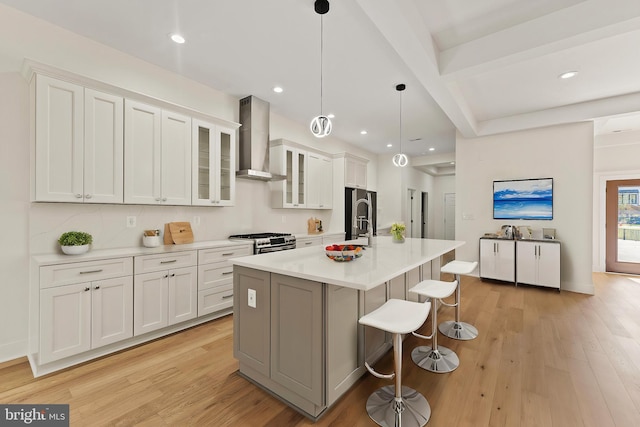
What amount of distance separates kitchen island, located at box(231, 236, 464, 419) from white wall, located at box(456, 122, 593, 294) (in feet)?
12.5

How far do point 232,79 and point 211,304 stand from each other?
2762mm

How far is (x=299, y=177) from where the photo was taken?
4.89 meters

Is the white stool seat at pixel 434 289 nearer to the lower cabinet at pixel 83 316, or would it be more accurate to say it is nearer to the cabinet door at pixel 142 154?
the lower cabinet at pixel 83 316

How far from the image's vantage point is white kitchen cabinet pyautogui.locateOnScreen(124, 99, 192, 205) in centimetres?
273

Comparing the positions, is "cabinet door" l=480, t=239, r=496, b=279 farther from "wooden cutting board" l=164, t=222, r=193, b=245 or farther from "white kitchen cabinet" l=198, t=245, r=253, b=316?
"wooden cutting board" l=164, t=222, r=193, b=245

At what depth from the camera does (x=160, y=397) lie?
6.13ft

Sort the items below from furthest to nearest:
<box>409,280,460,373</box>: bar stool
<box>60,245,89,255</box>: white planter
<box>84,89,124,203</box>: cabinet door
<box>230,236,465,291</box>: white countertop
A: <box>84,89,124,203</box>: cabinet door → <box>60,245,89,255</box>: white planter → <box>409,280,460,373</box>: bar stool → <box>230,236,465,291</box>: white countertop

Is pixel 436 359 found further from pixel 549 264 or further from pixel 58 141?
pixel 58 141

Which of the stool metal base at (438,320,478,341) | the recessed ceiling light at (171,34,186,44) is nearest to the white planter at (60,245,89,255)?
the recessed ceiling light at (171,34,186,44)

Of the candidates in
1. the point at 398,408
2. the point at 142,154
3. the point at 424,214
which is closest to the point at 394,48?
the point at 142,154

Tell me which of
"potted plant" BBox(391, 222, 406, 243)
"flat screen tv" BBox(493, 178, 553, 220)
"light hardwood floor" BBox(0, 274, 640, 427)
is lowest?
"light hardwood floor" BBox(0, 274, 640, 427)

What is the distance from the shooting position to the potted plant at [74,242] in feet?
7.61

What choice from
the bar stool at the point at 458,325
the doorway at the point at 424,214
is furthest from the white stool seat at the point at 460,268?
the doorway at the point at 424,214

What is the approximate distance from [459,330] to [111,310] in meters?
3.31
